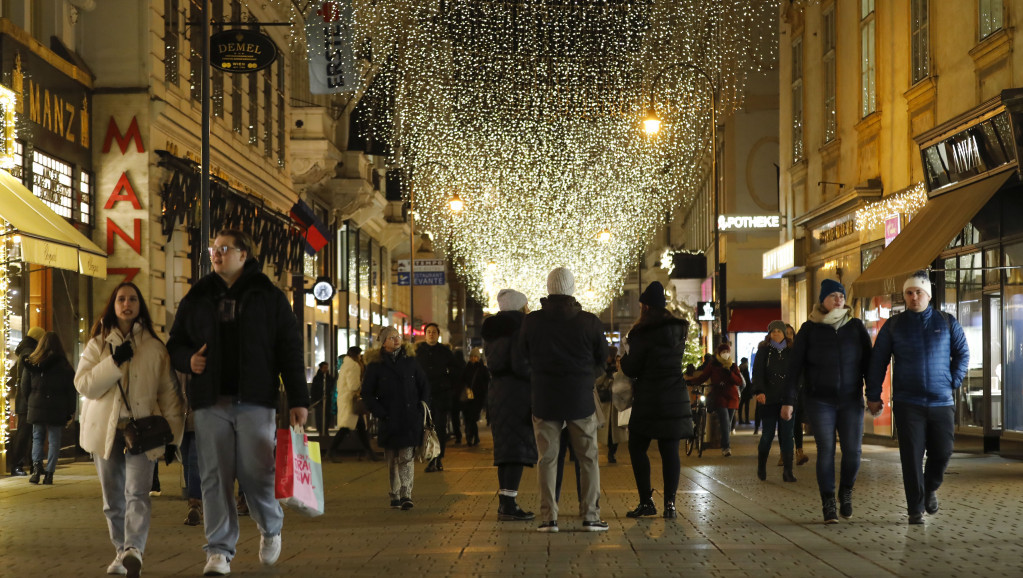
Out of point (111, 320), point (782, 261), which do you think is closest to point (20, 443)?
point (111, 320)

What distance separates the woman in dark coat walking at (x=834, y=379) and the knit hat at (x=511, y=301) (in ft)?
7.57

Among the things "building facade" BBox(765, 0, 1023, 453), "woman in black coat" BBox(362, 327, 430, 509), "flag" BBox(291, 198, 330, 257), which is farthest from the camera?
"flag" BBox(291, 198, 330, 257)

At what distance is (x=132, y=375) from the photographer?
8.32 meters

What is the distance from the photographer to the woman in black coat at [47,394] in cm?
1650

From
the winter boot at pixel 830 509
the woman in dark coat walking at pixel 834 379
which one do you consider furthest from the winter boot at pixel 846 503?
the winter boot at pixel 830 509

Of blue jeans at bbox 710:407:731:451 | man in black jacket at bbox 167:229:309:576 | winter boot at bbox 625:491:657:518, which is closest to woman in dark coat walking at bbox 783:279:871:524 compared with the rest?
winter boot at bbox 625:491:657:518

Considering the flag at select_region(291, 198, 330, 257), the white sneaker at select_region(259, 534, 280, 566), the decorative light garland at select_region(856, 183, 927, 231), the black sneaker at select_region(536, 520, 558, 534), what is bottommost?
the black sneaker at select_region(536, 520, 558, 534)

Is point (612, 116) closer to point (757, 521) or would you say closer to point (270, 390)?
point (757, 521)

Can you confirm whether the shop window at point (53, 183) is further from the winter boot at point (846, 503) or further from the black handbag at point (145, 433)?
the winter boot at point (846, 503)

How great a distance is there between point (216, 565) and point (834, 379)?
5238 mm

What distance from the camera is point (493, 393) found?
11625mm

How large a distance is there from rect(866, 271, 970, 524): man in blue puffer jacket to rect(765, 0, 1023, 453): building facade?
6.63m

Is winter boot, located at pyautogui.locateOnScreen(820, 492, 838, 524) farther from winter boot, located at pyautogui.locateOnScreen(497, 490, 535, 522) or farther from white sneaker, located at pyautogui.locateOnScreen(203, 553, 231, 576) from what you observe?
white sneaker, located at pyautogui.locateOnScreen(203, 553, 231, 576)

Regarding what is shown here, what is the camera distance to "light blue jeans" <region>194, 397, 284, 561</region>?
7.98 m
